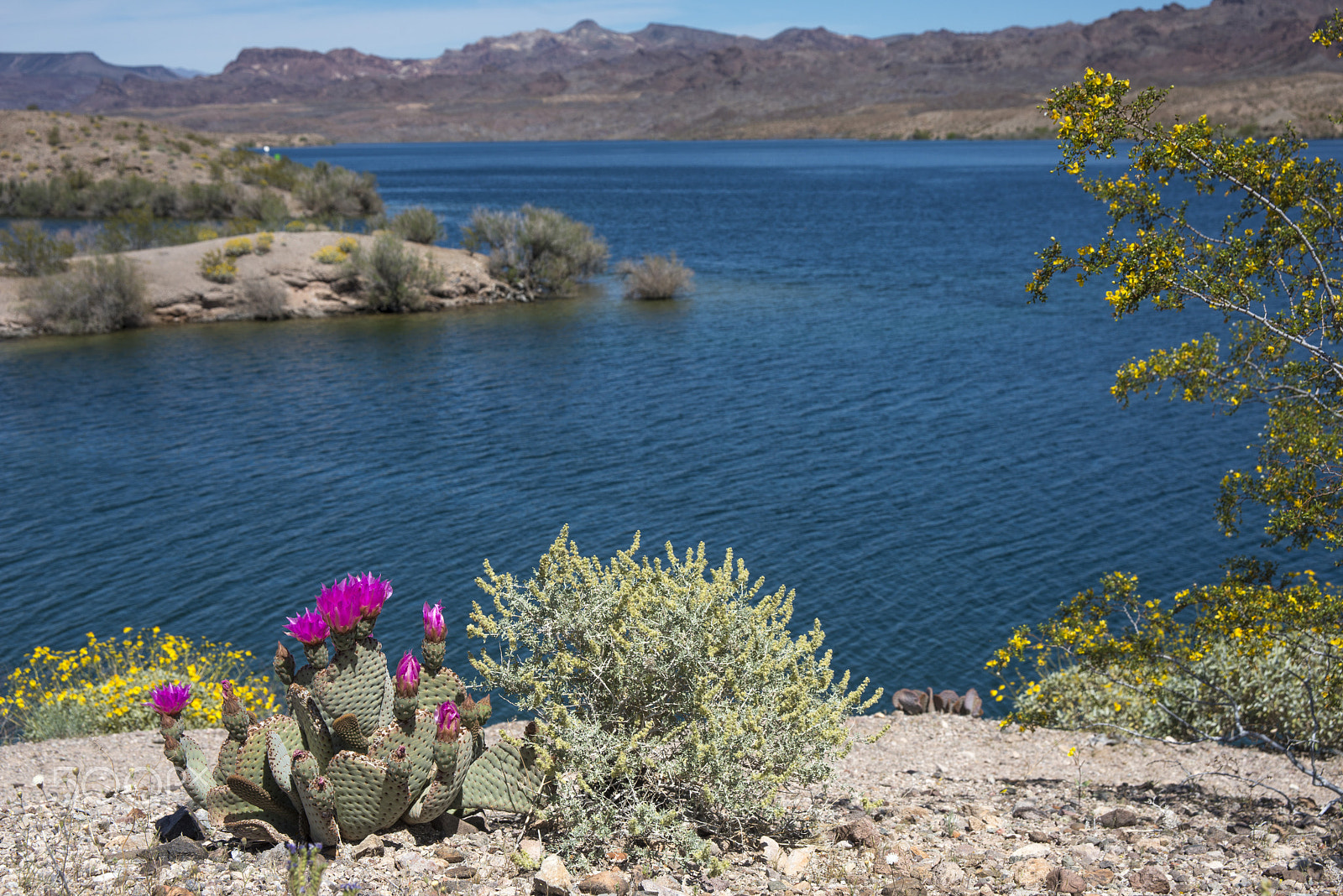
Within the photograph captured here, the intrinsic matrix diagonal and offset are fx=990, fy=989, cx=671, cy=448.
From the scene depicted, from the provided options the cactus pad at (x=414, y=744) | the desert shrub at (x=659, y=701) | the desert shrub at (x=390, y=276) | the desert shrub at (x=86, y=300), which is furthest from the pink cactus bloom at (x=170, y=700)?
the desert shrub at (x=390, y=276)

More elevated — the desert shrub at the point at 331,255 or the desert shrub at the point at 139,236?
the desert shrub at the point at 139,236

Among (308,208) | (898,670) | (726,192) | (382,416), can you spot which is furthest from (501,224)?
(726,192)

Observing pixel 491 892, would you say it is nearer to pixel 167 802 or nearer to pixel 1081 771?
pixel 167 802

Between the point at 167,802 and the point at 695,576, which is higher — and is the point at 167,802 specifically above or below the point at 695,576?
below

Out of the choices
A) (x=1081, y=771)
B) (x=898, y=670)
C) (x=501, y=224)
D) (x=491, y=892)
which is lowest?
(x=898, y=670)

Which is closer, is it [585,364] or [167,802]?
[167,802]

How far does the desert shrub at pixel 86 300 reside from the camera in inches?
1416

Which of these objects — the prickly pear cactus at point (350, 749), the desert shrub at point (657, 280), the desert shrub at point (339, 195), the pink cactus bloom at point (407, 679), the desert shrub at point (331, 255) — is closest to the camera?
the pink cactus bloom at point (407, 679)

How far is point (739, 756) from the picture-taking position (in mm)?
6152

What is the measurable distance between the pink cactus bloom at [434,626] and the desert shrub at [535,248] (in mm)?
38761

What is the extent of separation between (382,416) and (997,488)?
15206 mm

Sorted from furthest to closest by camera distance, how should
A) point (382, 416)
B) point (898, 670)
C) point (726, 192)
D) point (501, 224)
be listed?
point (726, 192) → point (501, 224) → point (382, 416) → point (898, 670)

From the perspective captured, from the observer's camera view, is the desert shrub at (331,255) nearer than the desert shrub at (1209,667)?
No

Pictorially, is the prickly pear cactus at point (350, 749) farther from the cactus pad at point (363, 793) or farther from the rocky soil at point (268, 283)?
the rocky soil at point (268, 283)
